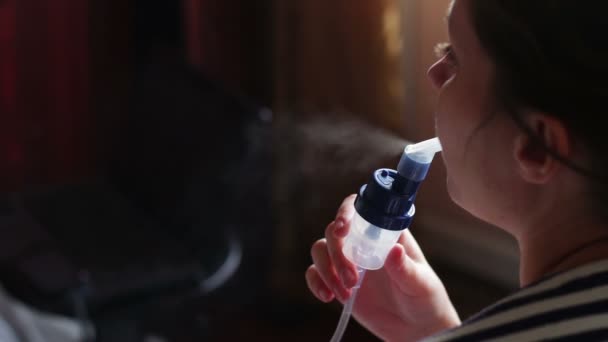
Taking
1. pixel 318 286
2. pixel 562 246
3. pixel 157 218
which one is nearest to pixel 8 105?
pixel 157 218

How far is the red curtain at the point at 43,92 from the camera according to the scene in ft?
6.91

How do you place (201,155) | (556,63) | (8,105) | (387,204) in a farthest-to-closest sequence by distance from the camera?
(8,105) < (201,155) < (387,204) < (556,63)

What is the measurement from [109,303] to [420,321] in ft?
2.72

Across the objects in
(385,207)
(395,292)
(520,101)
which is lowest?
(395,292)

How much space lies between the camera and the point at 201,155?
146 cm

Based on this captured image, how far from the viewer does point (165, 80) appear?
1.60 m

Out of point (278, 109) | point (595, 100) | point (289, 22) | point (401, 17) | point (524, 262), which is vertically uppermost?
point (595, 100)

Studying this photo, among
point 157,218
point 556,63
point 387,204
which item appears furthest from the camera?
point 157,218

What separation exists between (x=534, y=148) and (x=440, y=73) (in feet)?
0.34

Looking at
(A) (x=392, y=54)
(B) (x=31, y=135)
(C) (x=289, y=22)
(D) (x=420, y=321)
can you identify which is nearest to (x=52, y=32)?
(B) (x=31, y=135)

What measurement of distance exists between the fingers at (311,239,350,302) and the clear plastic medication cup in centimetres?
3

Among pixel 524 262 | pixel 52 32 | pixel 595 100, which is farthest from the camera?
pixel 52 32

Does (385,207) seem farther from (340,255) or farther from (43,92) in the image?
(43,92)

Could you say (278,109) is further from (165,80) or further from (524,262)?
(524,262)
